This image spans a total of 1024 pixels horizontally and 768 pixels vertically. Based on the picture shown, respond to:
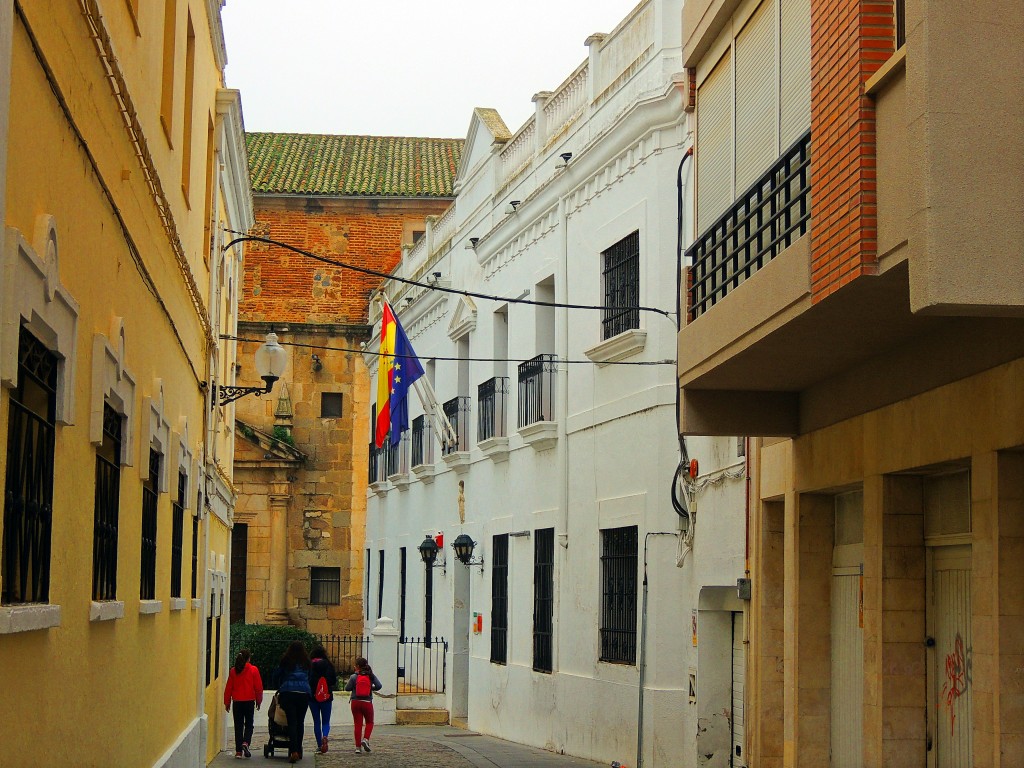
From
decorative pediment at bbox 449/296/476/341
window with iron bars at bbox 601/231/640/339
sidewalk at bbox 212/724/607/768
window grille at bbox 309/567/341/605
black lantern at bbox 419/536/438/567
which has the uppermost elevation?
decorative pediment at bbox 449/296/476/341

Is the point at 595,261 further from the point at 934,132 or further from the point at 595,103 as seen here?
the point at 934,132

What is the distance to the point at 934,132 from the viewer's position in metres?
6.90

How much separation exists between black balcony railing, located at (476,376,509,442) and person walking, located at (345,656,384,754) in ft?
14.1

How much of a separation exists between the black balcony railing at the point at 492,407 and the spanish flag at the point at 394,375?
1182 mm

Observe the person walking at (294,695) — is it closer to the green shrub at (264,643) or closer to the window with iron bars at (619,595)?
the window with iron bars at (619,595)

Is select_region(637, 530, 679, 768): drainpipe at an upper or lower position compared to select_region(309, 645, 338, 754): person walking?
upper

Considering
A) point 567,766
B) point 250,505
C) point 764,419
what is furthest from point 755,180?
point 250,505

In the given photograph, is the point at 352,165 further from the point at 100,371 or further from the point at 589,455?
the point at 100,371

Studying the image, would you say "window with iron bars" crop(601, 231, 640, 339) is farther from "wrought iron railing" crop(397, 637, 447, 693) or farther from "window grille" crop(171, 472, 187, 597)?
"wrought iron railing" crop(397, 637, 447, 693)

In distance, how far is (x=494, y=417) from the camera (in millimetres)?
22703

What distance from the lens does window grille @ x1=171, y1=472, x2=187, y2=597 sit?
13.1 metres

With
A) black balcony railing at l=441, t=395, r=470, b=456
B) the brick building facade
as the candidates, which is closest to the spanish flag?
black balcony railing at l=441, t=395, r=470, b=456

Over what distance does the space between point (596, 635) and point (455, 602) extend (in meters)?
7.92

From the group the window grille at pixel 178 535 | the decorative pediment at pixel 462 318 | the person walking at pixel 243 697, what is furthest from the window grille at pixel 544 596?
the window grille at pixel 178 535
